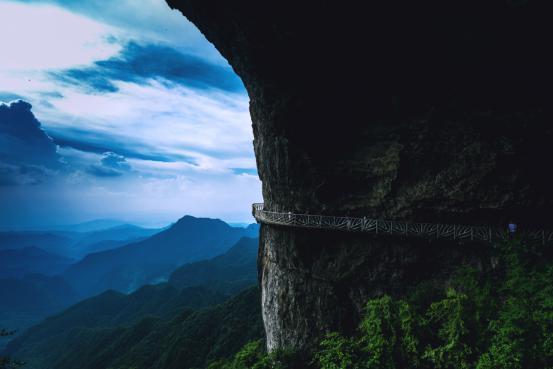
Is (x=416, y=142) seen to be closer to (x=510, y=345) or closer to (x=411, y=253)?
(x=411, y=253)

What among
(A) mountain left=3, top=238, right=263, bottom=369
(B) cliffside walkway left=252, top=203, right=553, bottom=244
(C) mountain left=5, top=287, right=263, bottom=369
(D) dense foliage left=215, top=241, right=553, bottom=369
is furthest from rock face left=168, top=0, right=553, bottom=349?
(A) mountain left=3, top=238, right=263, bottom=369

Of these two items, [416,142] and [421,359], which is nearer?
[421,359]

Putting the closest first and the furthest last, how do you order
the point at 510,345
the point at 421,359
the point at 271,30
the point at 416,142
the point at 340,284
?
the point at 510,345
the point at 421,359
the point at 271,30
the point at 416,142
the point at 340,284

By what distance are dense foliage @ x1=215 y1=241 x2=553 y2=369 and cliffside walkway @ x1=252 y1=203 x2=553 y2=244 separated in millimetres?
1708

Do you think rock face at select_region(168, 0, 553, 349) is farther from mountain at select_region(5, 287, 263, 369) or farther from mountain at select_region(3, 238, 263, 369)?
mountain at select_region(3, 238, 263, 369)

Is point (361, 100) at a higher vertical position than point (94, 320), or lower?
A: higher

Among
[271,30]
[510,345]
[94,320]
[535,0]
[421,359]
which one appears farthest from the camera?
[94,320]

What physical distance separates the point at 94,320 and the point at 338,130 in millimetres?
210640

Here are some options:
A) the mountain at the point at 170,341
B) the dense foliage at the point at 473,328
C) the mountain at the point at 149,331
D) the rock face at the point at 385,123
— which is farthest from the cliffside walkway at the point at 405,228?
the mountain at the point at 149,331

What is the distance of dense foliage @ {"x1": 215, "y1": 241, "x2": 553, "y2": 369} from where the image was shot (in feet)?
29.3

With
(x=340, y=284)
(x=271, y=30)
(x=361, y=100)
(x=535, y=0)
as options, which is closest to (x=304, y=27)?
(x=271, y=30)

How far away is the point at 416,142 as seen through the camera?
56.1ft

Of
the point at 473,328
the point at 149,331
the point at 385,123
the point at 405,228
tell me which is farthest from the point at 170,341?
the point at 473,328

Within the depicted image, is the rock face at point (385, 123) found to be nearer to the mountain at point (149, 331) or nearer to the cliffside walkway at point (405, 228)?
the cliffside walkway at point (405, 228)
